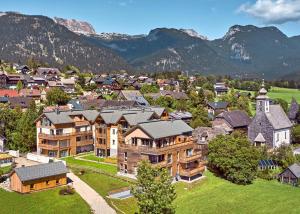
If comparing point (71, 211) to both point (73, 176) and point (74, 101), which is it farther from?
point (74, 101)

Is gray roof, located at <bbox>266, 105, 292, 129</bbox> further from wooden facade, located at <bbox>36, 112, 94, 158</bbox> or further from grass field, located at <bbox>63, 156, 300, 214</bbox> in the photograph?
wooden facade, located at <bbox>36, 112, 94, 158</bbox>

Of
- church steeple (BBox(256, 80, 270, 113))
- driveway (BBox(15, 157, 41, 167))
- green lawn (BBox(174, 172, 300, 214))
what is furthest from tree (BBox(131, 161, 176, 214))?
church steeple (BBox(256, 80, 270, 113))

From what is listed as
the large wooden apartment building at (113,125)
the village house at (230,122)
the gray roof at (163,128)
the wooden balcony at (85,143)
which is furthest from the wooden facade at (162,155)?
the village house at (230,122)

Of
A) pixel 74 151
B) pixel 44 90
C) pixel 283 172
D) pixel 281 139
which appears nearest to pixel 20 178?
pixel 74 151

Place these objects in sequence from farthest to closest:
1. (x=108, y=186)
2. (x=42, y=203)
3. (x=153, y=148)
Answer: (x=153, y=148)
(x=108, y=186)
(x=42, y=203)

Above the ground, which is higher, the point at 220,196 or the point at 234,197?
the point at 220,196

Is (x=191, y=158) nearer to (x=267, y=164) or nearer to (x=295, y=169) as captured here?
(x=295, y=169)

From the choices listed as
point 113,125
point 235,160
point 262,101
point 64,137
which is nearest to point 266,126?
point 262,101
